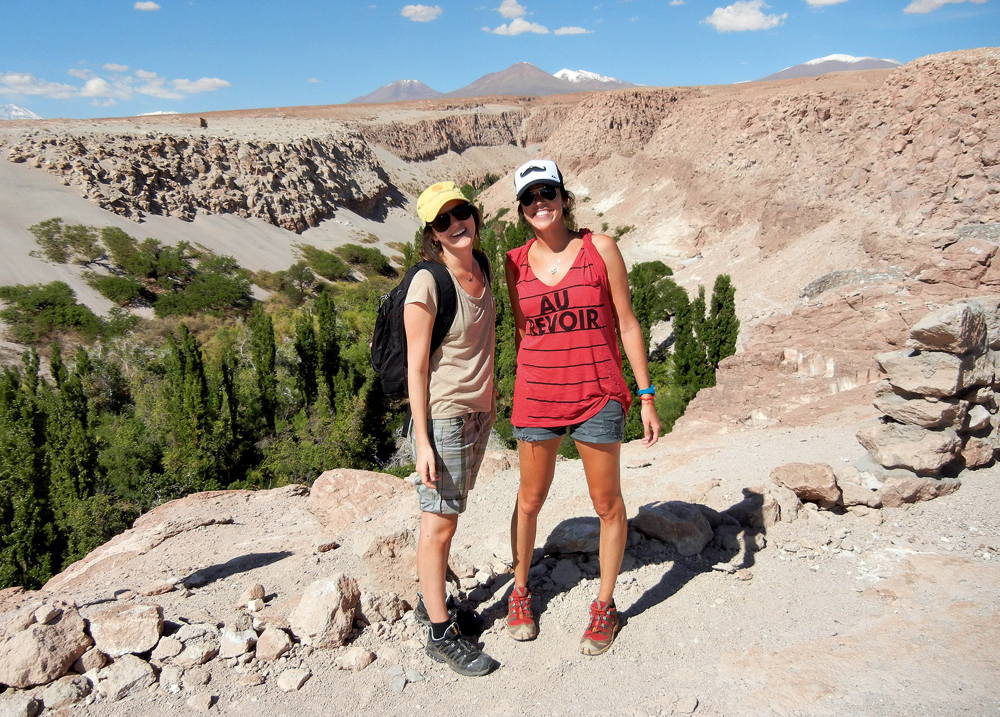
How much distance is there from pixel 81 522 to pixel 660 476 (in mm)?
6500

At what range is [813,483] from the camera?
136 inches

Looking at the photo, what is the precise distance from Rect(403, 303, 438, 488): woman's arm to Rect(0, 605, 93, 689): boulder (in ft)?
4.74

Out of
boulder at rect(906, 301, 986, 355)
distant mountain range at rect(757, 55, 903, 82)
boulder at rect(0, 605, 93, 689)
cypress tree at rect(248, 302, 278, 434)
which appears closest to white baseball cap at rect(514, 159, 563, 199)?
boulder at rect(0, 605, 93, 689)

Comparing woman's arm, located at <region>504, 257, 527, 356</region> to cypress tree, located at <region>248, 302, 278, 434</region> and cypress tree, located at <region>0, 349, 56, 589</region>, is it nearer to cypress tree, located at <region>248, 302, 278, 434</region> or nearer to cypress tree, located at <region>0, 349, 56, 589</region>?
cypress tree, located at <region>0, 349, 56, 589</region>

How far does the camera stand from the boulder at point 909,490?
336 cm

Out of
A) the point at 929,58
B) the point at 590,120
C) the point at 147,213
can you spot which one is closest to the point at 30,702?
the point at 929,58

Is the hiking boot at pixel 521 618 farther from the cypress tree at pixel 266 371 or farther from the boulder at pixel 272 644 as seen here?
the cypress tree at pixel 266 371

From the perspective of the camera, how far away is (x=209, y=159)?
3266cm

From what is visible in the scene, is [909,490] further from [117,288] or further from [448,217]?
[117,288]

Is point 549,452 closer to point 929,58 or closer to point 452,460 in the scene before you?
point 452,460

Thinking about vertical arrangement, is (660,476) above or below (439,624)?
below

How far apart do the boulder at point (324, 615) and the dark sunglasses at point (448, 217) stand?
4.85 feet

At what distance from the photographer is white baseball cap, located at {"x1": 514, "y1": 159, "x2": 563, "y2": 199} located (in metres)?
2.20

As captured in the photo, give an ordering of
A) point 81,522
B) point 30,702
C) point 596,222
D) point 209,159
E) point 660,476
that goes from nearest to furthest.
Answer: point 30,702
point 660,476
point 81,522
point 596,222
point 209,159
